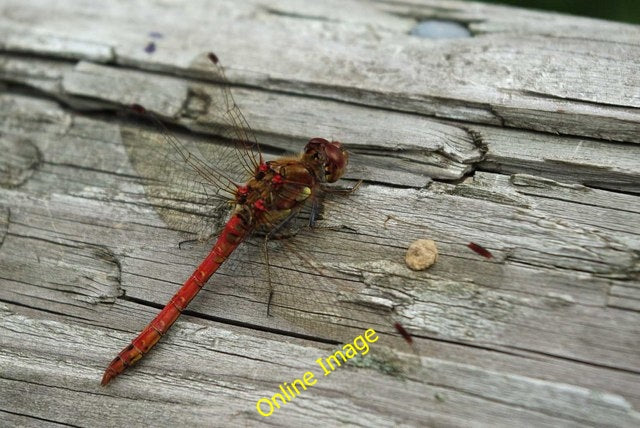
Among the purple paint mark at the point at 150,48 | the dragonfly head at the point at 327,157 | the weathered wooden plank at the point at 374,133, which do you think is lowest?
the dragonfly head at the point at 327,157

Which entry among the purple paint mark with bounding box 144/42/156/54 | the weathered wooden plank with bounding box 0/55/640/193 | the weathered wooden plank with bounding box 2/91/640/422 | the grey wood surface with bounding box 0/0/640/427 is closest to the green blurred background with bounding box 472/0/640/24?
the grey wood surface with bounding box 0/0/640/427

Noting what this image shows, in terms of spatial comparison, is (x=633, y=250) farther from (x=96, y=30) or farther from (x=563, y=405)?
(x=96, y=30)

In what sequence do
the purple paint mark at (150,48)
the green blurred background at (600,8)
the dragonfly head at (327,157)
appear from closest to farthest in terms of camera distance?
the dragonfly head at (327,157) < the purple paint mark at (150,48) < the green blurred background at (600,8)

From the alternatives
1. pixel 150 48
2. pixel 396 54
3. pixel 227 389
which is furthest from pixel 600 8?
pixel 227 389

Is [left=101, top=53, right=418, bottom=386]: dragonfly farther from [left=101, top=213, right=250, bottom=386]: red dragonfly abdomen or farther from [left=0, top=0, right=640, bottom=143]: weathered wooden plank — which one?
[left=0, top=0, right=640, bottom=143]: weathered wooden plank

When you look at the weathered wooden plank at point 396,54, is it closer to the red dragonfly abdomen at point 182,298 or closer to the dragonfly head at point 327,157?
the dragonfly head at point 327,157

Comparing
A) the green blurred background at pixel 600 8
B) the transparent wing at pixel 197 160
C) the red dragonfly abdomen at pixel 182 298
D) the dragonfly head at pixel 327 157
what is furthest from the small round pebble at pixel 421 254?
the green blurred background at pixel 600 8

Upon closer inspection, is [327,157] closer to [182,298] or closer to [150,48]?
[182,298]

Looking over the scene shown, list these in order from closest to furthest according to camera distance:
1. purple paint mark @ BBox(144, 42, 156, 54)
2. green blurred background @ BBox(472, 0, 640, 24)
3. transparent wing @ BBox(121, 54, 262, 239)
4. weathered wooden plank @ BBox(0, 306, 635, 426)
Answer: weathered wooden plank @ BBox(0, 306, 635, 426), transparent wing @ BBox(121, 54, 262, 239), purple paint mark @ BBox(144, 42, 156, 54), green blurred background @ BBox(472, 0, 640, 24)

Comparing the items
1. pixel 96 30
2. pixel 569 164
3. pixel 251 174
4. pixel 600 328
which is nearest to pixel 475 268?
pixel 600 328

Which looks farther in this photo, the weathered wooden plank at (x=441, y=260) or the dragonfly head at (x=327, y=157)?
the dragonfly head at (x=327, y=157)
